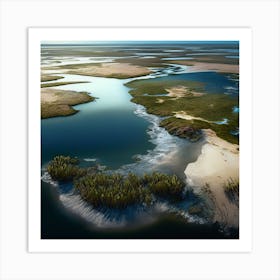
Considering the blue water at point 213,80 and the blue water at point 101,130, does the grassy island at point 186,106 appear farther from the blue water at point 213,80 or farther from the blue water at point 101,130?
the blue water at point 101,130

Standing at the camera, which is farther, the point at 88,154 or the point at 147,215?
the point at 88,154

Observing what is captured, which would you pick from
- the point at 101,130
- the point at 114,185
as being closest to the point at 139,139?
the point at 101,130

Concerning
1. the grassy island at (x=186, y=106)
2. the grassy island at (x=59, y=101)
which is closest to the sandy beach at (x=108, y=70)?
the grassy island at (x=186, y=106)
